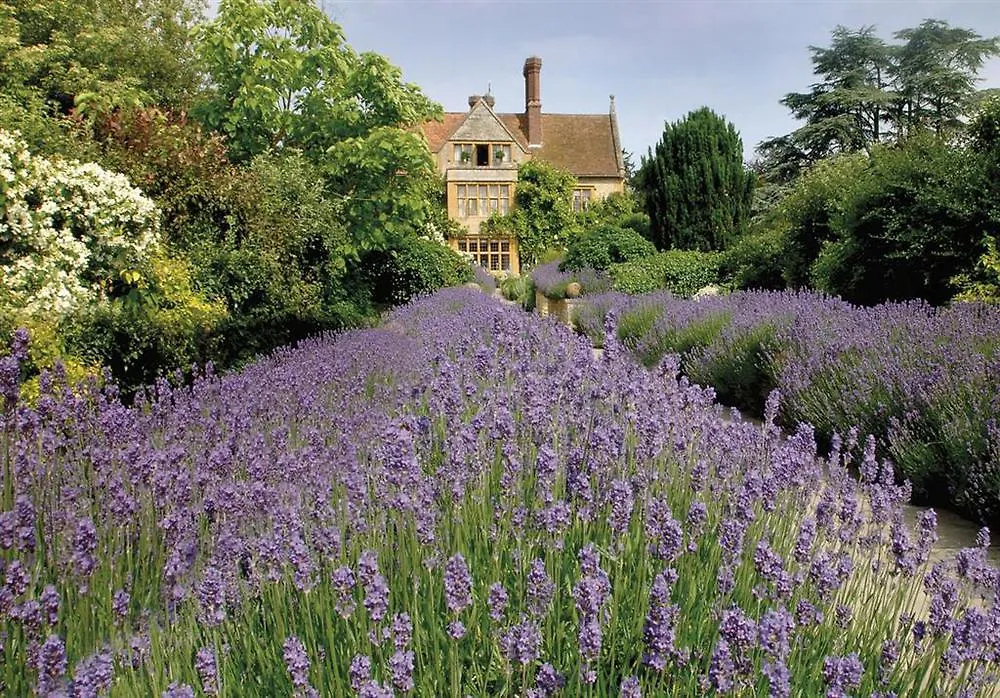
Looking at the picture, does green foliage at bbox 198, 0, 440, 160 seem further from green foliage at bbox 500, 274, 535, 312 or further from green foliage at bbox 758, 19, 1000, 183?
green foliage at bbox 758, 19, 1000, 183

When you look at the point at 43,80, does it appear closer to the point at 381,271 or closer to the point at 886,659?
the point at 381,271

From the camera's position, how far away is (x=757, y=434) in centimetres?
314

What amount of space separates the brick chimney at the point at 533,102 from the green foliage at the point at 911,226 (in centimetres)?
2765

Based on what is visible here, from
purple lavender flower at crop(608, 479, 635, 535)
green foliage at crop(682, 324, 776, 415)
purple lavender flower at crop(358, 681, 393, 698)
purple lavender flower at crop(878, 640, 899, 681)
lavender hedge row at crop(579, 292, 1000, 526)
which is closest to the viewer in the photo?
purple lavender flower at crop(358, 681, 393, 698)

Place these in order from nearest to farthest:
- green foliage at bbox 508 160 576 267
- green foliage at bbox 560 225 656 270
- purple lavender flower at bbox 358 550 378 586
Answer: purple lavender flower at bbox 358 550 378 586, green foliage at bbox 560 225 656 270, green foliage at bbox 508 160 576 267

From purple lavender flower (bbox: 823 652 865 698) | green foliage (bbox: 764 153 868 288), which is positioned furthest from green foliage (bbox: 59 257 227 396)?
green foliage (bbox: 764 153 868 288)

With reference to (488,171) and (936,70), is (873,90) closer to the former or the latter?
(936,70)

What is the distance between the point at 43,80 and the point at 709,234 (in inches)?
564

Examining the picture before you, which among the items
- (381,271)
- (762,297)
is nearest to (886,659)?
(762,297)

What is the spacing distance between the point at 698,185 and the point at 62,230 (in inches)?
564

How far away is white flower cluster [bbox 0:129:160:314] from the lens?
6098 millimetres

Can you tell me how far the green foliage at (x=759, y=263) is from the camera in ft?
43.3

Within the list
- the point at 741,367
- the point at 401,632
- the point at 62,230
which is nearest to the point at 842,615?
the point at 401,632

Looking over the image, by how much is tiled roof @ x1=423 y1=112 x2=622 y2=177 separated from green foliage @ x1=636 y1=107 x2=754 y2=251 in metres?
17.0
